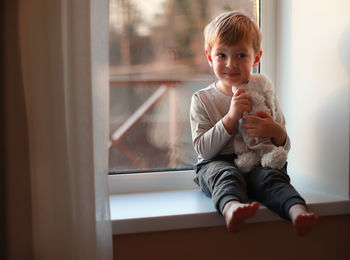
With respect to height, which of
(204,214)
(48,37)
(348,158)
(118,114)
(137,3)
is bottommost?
(204,214)

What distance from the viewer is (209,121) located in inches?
46.7

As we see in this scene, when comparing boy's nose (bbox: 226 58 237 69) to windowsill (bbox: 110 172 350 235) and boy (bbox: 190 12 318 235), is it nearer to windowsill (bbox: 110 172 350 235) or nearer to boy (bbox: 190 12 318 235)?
boy (bbox: 190 12 318 235)

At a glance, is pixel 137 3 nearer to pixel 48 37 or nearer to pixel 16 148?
pixel 48 37

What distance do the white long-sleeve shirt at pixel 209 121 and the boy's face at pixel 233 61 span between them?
72mm

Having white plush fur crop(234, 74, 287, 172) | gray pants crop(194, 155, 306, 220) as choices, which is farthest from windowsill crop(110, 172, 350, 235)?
white plush fur crop(234, 74, 287, 172)

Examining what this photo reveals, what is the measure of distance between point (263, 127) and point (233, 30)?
0.97 feet

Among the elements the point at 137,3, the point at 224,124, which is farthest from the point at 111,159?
the point at 137,3

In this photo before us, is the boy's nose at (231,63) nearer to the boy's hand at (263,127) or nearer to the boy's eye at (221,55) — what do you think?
the boy's eye at (221,55)

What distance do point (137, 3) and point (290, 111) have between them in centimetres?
64

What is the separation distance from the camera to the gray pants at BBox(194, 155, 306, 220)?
958 mm

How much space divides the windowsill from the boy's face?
38 cm

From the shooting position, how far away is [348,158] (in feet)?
3.54

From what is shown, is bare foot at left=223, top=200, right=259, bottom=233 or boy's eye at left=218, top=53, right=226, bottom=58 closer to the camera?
bare foot at left=223, top=200, right=259, bottom=233

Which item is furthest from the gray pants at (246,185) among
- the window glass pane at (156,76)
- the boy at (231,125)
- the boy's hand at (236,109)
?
the window glass pane at (156,76)
